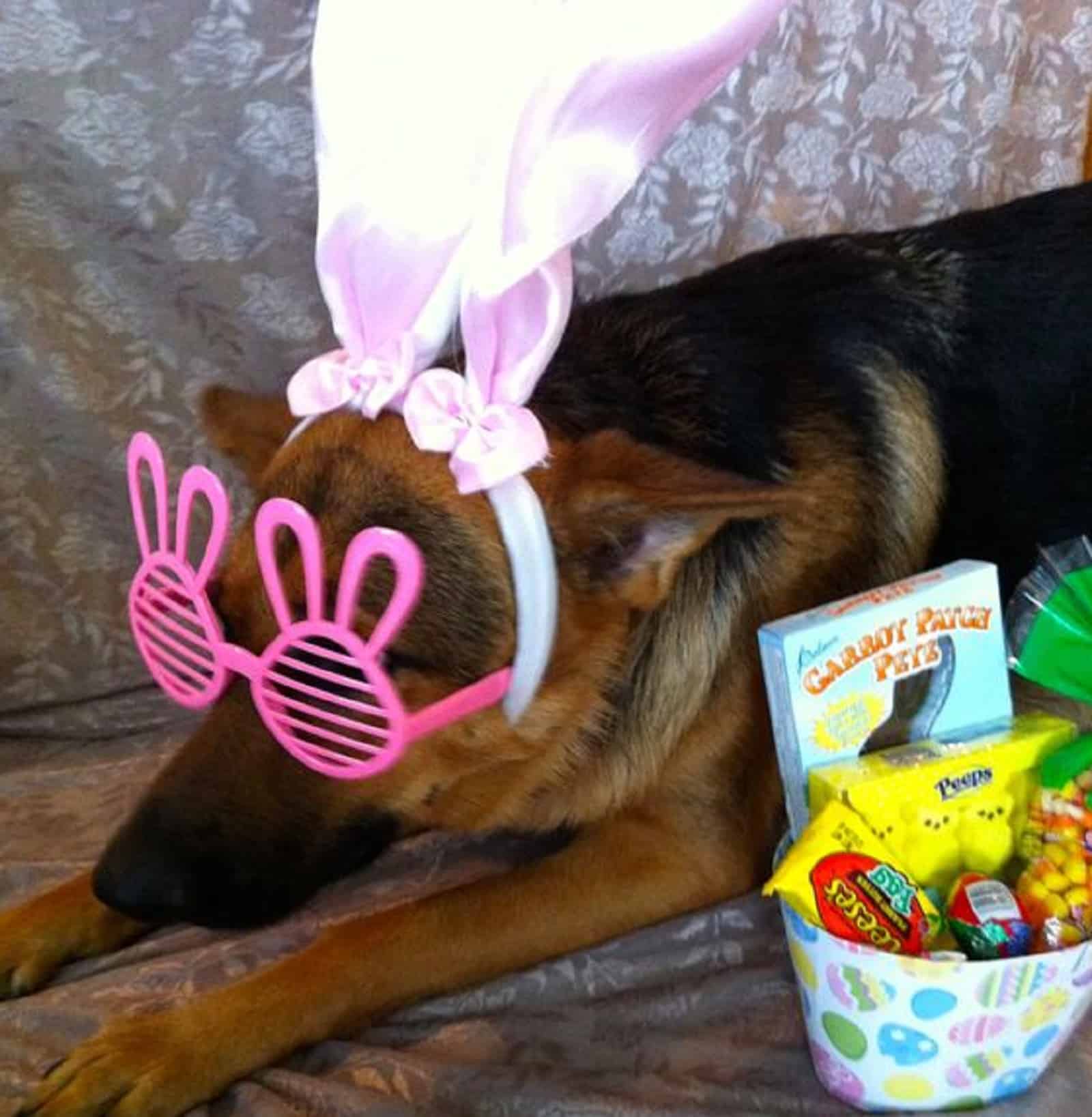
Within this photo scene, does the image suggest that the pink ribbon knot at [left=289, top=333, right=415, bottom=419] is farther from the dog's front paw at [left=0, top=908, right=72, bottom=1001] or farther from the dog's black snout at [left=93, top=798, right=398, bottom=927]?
the dog's front paw at [left=0, top=908, right=72, bottom=1001]

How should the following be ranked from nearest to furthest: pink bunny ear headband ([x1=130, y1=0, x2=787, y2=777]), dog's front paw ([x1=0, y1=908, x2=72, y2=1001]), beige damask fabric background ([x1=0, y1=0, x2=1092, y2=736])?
pink bunny ear headband ([x1=130, y1=0, x2=787, y2=777]) → dog's front paw ([x1=0, y1=908, x2=72, y2=1001]) → beige damask fabric background ([x1=0, y1=0, x2=1092, y2=736])

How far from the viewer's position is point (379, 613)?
3.96ft

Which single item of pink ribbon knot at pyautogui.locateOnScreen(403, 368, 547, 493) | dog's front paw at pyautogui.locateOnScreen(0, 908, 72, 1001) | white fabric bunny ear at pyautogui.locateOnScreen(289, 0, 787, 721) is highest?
white fabric bunny ear at pyautogui.locateOnScreen(289, 0, 787, 721)

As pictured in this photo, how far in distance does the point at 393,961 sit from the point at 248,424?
56 centimetres

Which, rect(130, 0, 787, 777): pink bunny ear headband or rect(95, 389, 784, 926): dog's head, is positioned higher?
rect(130, 0, 787, 777): pink bunny ear headband

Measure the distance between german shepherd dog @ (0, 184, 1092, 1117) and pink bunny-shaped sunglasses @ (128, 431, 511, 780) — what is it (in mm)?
39

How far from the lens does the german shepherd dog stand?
4.09 ft

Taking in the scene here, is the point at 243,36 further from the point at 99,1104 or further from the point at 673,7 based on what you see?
the point at 99,1104

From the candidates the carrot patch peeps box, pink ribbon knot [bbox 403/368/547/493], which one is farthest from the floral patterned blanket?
pink ribbon knot [bbox 403/368/547/493]

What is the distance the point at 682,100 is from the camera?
119 centimetres

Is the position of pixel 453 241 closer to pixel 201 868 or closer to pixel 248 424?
pixel 248 424

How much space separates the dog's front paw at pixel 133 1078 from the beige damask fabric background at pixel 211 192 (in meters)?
0.75

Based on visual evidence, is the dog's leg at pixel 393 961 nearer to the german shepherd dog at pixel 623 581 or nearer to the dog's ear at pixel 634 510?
the german shepherd dog at pixel 623 581

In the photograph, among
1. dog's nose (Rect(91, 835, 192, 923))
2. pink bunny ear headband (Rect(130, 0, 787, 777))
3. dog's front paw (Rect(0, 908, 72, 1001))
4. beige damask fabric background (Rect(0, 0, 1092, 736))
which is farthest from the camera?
beige damask fabric background (Rect(0, 0, 1092, 736))
